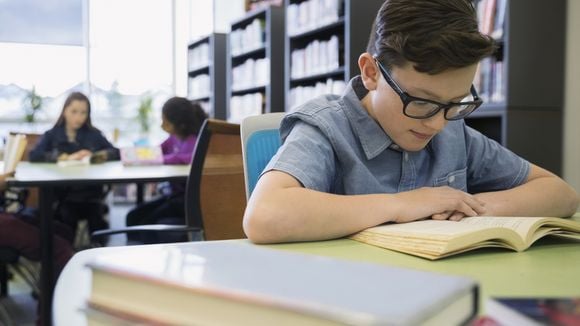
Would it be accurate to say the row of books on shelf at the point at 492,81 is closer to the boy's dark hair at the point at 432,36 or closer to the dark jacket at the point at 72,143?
the boy's dark hair at the point at 432,36

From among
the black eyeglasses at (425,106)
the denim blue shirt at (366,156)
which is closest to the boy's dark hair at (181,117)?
the denim blue shirt at (366,156)

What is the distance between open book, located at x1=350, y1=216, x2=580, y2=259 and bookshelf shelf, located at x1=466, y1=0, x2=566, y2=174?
6.25 ft

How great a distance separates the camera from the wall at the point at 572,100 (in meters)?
2.65

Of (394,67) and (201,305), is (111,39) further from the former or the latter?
(201,305)

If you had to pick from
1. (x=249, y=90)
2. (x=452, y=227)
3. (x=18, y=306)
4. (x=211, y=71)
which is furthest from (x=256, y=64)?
(x=452, y=227)

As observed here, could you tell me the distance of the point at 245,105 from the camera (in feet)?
18.7

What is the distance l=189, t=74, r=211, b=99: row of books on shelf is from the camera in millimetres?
6912

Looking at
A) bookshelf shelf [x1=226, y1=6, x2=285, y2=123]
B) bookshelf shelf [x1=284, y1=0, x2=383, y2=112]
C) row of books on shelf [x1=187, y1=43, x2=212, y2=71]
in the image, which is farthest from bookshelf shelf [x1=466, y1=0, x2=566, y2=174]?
row of books on shelf [x1=187, y1=43, x2=212, y2=71]

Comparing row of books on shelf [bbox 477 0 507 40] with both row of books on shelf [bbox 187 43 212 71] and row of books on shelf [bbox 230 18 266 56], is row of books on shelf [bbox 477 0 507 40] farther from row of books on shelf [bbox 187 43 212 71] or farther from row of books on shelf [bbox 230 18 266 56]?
row of books on shelf [bbox 187 43 212 71]

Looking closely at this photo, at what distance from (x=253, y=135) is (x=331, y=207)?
0.44 m

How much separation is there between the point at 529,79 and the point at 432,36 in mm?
1967

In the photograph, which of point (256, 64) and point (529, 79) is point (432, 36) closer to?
point (529, 79)

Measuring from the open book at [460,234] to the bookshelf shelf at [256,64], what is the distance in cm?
438

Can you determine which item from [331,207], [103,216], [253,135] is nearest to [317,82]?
[103,216]
